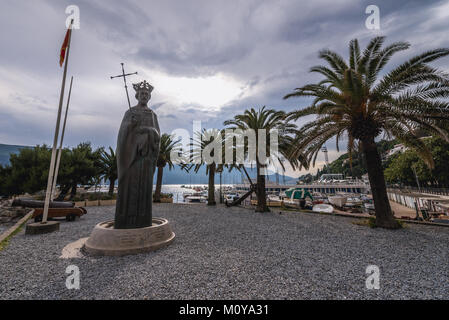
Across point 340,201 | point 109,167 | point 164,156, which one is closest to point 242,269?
point 164,156

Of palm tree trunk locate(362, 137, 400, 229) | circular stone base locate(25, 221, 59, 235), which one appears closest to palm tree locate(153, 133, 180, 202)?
circular stone base locate(25, 221, 59, 235)

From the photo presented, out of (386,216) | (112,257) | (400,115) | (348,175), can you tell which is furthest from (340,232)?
(348,175)

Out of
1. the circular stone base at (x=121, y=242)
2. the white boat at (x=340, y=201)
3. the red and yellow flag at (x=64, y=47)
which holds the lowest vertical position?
the white boat at (x=340, y=201)

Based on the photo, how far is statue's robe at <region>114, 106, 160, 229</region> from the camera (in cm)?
624

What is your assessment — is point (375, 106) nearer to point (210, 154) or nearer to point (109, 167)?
point (210, 154)

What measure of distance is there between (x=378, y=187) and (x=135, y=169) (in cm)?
1155

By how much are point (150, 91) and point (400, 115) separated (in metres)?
11.5

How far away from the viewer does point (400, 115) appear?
8430 millimetres

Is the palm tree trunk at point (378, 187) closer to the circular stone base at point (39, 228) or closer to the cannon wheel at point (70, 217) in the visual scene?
the circular stone base at point (39, 228)

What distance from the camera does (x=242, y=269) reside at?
438 cm

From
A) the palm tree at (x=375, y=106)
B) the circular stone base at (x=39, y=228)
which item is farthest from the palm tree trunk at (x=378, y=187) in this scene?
the circular stone base at (x=39, y=228)

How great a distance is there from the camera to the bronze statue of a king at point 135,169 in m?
6.24

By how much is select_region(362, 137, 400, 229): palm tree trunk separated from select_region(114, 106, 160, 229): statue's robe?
34.8 ft
